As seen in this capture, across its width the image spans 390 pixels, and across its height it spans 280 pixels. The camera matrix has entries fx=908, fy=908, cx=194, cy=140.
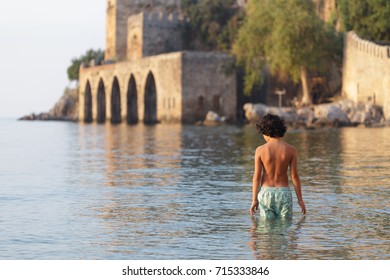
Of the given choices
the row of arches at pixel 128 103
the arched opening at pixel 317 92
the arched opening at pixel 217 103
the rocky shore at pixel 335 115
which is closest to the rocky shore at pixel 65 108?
the row of arches at pixel 128 103

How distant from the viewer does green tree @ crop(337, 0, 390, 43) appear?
5156cm

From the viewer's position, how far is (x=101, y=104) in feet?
267

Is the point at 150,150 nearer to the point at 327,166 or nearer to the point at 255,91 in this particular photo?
the point at 327,166

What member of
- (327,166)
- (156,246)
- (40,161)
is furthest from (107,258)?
(40,161)

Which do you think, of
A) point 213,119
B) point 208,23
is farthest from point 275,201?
point 208,23

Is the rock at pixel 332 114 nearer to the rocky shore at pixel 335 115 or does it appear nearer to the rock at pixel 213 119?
the rocky shore at pixel 335 115

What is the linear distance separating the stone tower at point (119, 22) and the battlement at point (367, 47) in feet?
107

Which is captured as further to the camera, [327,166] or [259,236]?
[327,166]

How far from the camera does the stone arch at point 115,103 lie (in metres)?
76.2

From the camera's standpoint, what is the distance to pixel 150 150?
90.8 ft

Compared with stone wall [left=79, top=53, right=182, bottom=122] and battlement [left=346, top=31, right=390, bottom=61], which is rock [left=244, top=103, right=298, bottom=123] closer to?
battlement [left=346, top=31, right=390, bottom=61]

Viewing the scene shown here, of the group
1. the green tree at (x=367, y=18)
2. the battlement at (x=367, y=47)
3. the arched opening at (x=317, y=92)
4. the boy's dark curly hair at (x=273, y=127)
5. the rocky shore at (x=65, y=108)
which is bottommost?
the rocky shore at (x=65, y=108)

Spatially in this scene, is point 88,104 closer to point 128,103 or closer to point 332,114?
point 128,103

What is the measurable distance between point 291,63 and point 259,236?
41.5m
